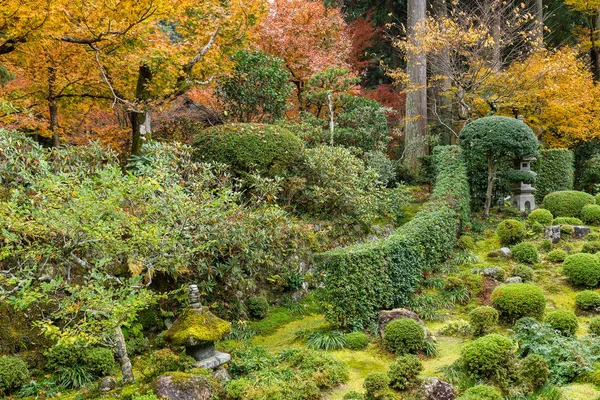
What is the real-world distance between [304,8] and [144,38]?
8.75 metres

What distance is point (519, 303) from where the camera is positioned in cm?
802

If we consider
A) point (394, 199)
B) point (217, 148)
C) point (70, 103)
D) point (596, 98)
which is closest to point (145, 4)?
point (217, 148)

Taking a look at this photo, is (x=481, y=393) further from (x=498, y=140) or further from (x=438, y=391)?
(x=498, y=140)

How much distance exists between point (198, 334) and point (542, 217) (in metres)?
10.6

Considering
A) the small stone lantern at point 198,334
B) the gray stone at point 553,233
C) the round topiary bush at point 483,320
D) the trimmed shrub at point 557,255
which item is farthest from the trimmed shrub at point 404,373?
the gray stone at point 553,233

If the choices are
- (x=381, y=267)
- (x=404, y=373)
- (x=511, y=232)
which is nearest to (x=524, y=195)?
A: (x=511, y=232)

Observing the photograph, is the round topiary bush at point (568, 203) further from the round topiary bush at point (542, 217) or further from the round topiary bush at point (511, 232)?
the round topiary bush at point (511, 232)

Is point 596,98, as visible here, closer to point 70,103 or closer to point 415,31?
point 415,31

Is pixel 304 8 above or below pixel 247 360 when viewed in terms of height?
above

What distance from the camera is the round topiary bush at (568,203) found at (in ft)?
43.8

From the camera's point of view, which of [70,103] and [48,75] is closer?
[48,75]

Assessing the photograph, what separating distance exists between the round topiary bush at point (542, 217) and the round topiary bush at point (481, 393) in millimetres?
8310

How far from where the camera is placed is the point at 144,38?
10.9 meters

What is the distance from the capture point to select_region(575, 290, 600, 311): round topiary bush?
8.55 metres
